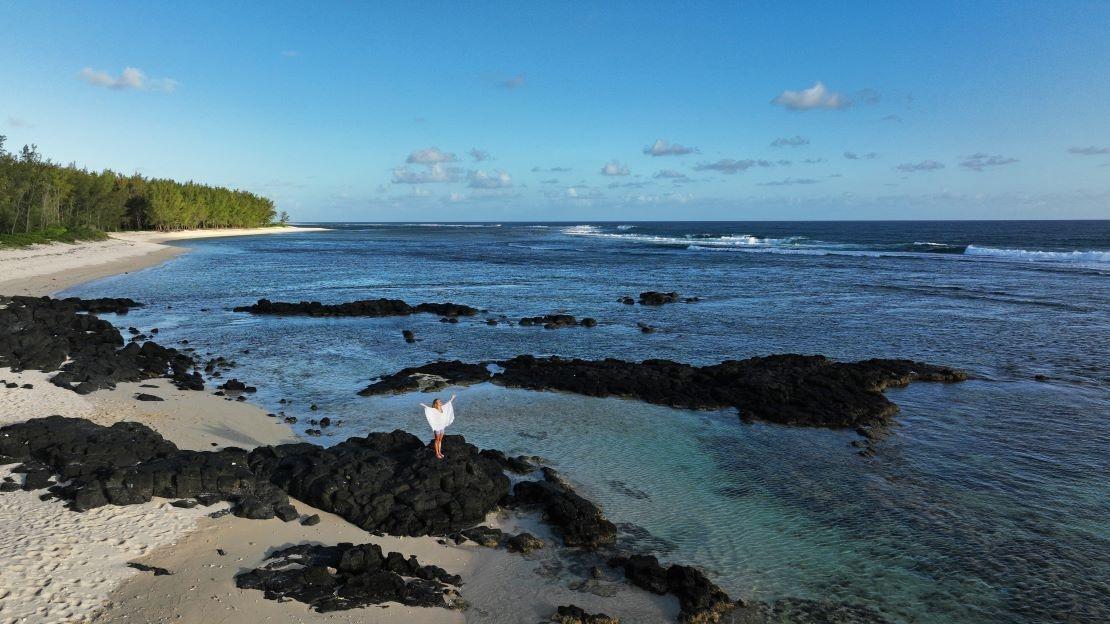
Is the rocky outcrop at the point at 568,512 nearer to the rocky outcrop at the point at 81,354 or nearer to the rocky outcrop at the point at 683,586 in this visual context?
the rocky outcrop at the point at 683,586

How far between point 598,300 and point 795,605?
33049 millimetres

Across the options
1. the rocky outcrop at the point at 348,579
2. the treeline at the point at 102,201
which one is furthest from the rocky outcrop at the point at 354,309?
the treeline at the point at 102,201

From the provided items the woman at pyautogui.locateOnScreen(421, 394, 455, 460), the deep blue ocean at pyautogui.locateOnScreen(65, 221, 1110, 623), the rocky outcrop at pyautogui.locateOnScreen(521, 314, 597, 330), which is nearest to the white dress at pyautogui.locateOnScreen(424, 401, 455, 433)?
the woman at pyautogui.locateOnScreen(421, 394, 455, 460)

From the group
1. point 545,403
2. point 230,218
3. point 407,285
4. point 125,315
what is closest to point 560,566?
point 545,403

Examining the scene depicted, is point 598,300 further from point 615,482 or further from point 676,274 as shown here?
point 615,482

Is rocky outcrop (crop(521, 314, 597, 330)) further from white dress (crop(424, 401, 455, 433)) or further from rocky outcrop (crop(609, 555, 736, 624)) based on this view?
rocky outcrop (crop(609, 555, 736, 624))

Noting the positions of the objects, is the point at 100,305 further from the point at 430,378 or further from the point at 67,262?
the point at 67,262

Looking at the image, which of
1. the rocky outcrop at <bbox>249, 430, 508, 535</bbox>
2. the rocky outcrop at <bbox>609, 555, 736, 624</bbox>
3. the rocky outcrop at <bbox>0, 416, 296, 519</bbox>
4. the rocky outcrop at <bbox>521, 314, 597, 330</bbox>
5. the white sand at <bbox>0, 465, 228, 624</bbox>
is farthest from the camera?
the rocky outcrop at <bbox>521, 314, 597, 330</bbox>

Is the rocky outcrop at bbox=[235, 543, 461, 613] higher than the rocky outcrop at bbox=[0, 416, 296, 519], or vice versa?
the rocky outcrop at bbox=[0, 416, 296, 519]

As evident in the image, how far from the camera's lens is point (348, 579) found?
894 centimetres

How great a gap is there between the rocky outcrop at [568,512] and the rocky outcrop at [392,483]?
526mm

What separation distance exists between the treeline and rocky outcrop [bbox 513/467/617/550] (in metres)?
70.2

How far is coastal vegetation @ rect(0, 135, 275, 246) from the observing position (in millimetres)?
62641

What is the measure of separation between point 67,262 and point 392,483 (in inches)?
2171
